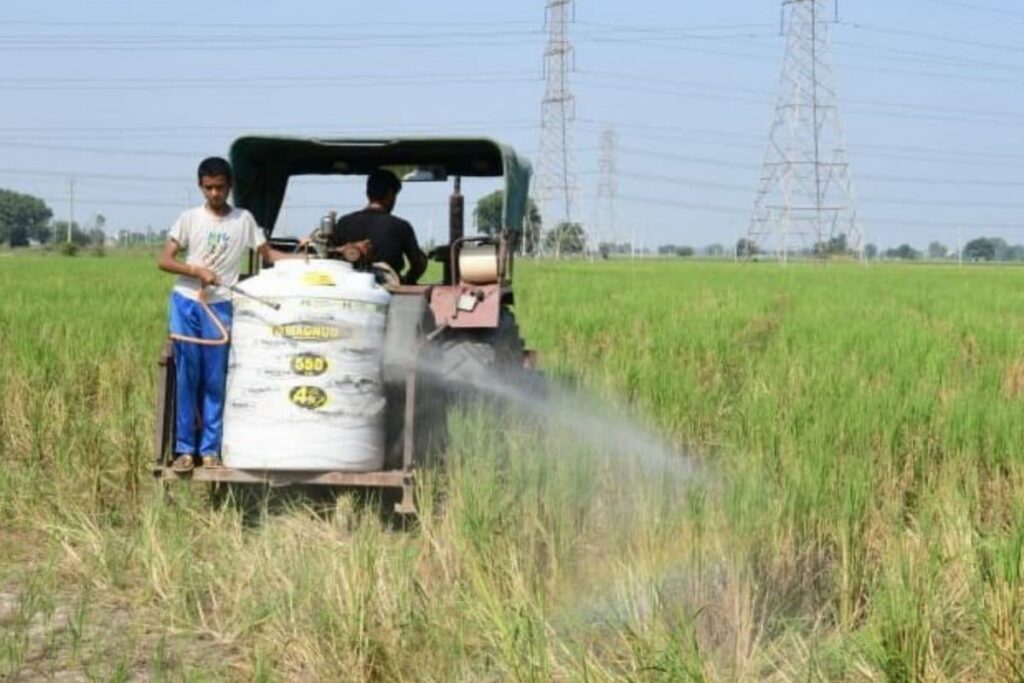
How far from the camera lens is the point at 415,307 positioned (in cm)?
541

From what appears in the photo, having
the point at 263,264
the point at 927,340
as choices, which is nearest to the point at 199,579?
the point at 263,264

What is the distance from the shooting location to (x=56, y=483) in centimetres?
556

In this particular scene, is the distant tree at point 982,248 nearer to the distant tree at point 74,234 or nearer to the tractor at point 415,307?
the distant tree at point 74,234

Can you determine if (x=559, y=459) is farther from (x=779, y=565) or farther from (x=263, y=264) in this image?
(x=263, y=264)

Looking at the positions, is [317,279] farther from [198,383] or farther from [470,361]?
[470,361]

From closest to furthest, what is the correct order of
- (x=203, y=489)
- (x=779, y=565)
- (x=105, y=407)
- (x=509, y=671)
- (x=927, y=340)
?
(x=509, y=671) → (x=779, y=565) → (x=203, y=489) → (x=105, y=407) → (x=927, y=340)

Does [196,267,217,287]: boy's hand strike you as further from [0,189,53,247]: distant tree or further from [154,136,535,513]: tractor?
[0,189,53,247]: distant tree

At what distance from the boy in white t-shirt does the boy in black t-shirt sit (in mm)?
606

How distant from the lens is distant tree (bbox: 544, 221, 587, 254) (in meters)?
59.2

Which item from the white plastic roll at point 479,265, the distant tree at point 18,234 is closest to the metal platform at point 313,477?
the white plastic roll at point 479,265

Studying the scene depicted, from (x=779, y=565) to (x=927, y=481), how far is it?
4.96 feet

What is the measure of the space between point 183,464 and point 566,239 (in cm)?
5666

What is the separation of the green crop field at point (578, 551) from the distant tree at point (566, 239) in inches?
2031

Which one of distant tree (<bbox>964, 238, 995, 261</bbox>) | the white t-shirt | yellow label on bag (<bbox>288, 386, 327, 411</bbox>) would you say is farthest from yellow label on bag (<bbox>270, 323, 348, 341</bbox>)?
distant tree (<bbox>964, 238, 995, 261</bbox>)
